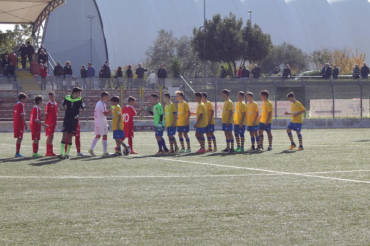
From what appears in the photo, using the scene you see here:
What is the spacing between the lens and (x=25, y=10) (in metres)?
47.1

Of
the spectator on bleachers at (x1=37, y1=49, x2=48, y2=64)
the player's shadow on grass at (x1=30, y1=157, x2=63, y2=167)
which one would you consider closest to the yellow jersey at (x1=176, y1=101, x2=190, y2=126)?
the player's shadow on grass at (x1=30, y1=157, x2=63, y2=167)

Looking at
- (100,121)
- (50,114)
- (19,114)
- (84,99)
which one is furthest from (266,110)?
(84,99)

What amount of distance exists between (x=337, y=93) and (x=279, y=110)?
350cm

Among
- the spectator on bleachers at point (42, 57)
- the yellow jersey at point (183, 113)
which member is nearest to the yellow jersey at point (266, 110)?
the yellow jersey at point (183, 113)

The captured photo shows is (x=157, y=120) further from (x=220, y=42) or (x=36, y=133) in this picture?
(x=220, y=42)

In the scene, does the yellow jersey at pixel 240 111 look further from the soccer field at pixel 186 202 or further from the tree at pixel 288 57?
the tree at pixel 288 57

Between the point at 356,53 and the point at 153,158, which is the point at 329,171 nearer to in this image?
the point at 153,158

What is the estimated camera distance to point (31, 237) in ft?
23.8

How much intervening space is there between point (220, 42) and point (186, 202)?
66491 millimetres

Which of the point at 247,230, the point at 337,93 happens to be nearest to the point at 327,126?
the point at 337,93

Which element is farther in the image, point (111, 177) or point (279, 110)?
point (279, 110)

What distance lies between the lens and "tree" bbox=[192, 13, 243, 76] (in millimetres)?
75125

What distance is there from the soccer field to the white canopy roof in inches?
1182

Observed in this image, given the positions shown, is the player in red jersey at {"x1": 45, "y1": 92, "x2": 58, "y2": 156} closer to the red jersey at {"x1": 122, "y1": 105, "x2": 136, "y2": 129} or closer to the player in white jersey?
the player in white jersey
